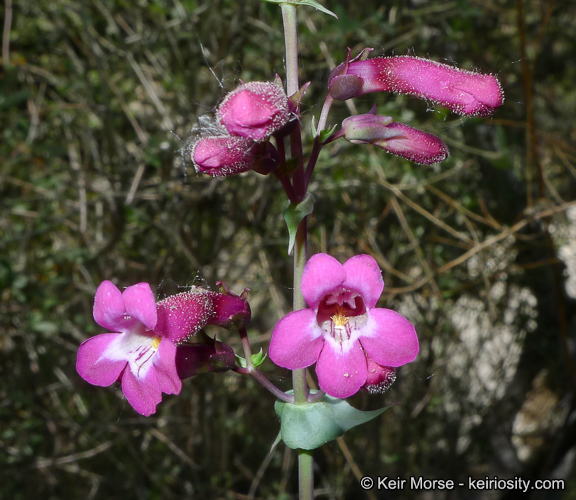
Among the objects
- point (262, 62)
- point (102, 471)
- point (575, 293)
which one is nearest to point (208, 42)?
point (262, 62)

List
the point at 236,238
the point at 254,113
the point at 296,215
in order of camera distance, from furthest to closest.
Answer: the point at 236,238, the point at 296,215, the point at 254,113

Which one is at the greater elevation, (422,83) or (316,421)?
(422,83)

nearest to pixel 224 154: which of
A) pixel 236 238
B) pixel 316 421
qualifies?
pixel 316 421

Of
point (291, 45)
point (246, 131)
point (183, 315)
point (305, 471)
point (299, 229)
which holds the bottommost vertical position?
point (305, 471)

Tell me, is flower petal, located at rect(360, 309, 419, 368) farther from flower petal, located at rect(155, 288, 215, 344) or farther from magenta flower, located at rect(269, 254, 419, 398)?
flower petal, located at rect(155, 288, 215, 344)

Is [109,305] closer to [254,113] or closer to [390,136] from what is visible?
[254,113]

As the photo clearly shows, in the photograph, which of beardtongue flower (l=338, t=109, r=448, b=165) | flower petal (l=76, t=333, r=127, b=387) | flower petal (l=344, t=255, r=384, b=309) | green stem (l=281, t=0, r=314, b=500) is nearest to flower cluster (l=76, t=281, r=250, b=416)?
flower petal (l=76, t=333, r=127, b=387)

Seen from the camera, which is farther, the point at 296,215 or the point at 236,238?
the point at 236,238
